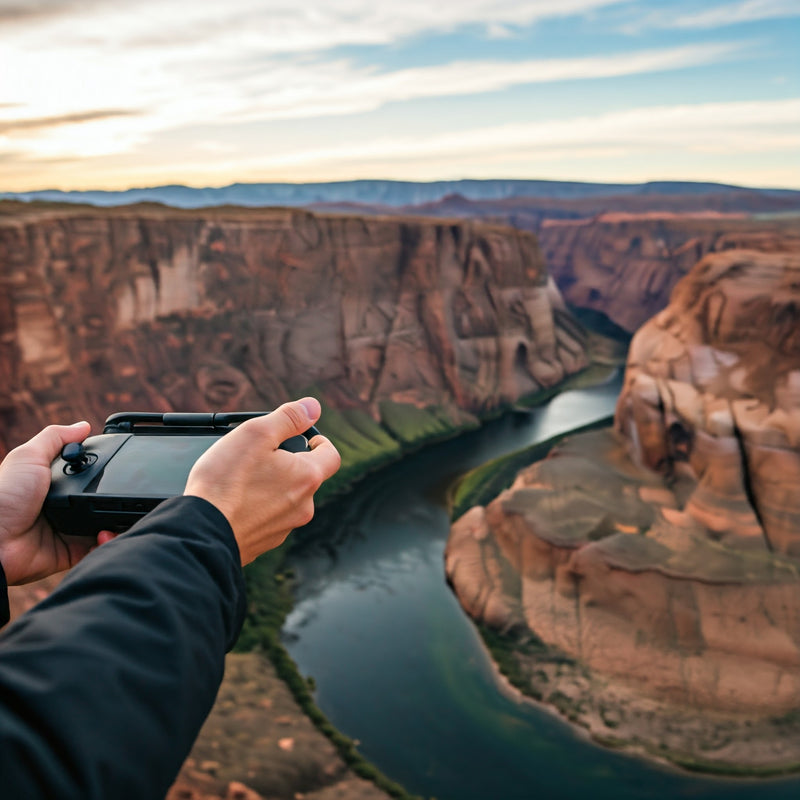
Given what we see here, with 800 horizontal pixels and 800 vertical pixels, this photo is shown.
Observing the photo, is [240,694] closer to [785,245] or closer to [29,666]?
[29,666]

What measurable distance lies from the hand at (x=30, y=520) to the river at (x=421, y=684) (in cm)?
1339

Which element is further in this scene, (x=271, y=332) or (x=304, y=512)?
(x=271, y=332)

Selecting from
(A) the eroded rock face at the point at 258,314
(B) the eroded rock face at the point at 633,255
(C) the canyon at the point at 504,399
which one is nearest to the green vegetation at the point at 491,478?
(C) the canyon at the point at 504,399

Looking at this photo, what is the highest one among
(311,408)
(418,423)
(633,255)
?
(311,408)

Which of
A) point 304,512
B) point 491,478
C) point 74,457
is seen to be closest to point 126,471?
point 74,457

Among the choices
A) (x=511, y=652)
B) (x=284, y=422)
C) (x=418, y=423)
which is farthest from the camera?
(x=418, y=423)

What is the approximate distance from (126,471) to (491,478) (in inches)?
1111

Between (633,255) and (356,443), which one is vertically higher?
(633,255)

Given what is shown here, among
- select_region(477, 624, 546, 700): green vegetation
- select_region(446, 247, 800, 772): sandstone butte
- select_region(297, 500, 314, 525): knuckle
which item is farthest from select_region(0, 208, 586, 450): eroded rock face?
select_region(297, 500, 314, 525): knuckle

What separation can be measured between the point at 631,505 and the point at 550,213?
86307 mm

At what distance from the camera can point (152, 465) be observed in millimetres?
3047

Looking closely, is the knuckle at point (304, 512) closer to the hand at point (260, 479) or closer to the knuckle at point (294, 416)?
the hand at point (260, 479)

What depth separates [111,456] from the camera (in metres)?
3.22

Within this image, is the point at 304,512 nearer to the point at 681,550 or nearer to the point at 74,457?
the point at 74,457
